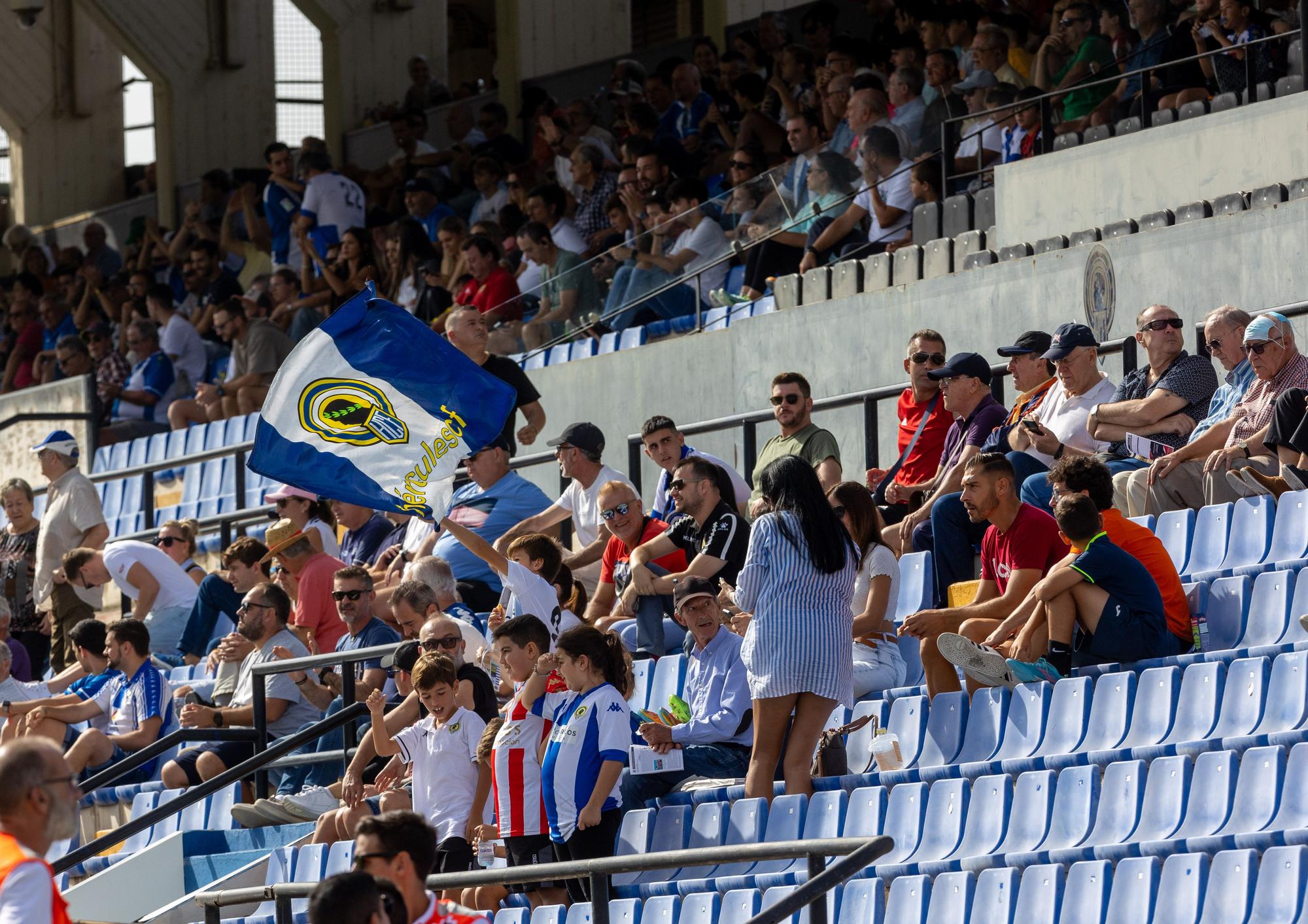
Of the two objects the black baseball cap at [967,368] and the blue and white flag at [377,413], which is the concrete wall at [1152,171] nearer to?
the black baseball cap at [967,368]

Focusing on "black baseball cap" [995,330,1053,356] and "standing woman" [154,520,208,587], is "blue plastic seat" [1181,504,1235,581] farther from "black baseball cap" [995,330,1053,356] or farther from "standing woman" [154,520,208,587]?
"standing woman" [154,520,208,587]

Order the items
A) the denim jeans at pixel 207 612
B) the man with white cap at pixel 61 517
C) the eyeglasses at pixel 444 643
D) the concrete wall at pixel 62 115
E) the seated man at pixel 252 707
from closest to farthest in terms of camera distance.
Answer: the eyeglasses at pixel 444 643, the seated man at pixel 252 707, the denim jeans at pixel 207 612, the man with white cap at pixel 61 517, the concrete wall at pixel 62 115

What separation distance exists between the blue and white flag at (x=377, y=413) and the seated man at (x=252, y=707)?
91 cm

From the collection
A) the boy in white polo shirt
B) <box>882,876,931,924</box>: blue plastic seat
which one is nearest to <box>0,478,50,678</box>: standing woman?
the boy in white polo shirt

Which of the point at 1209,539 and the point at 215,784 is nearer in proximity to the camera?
the point at 1209,539

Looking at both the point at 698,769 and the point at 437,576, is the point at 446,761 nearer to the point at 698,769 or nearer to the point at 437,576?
the point at 698,769

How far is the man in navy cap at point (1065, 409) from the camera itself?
9.34 m

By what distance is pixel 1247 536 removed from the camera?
28.8ft

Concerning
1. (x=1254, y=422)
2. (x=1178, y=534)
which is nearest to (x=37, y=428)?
(x=1178, y=534)

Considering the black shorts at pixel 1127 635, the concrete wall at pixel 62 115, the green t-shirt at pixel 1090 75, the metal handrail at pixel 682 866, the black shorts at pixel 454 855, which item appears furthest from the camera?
the concrete wall at pixel 62 115

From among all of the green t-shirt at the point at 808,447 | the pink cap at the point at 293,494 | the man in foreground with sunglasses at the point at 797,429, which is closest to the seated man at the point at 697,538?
the green t-shirt at the point at 808,447

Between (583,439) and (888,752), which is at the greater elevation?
(583,439)

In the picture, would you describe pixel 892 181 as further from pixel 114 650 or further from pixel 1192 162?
pixel 114 650

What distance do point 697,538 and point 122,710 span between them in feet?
10.9
